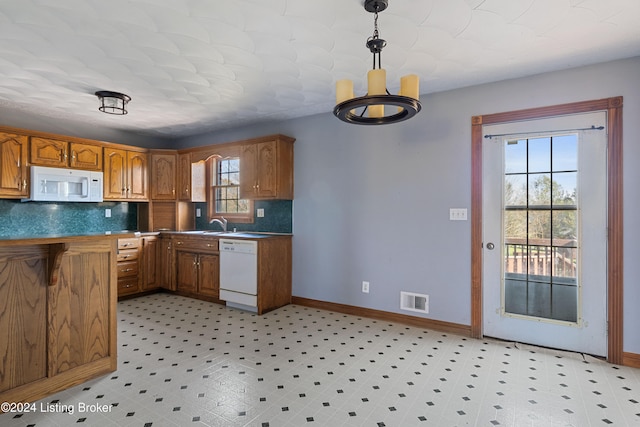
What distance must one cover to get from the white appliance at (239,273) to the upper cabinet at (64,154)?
2.12m

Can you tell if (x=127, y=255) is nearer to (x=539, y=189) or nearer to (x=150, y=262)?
(x=150, y=262)

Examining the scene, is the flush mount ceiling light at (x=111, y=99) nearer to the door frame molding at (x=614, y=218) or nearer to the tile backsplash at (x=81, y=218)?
the tile backsplash at (x=81, y=218)

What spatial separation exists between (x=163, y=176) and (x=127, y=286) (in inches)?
68.0

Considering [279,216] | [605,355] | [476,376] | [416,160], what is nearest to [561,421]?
[476,376]

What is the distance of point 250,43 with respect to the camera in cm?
247

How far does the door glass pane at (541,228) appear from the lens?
2.88m

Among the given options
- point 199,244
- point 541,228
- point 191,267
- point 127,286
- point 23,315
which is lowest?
point 127,286

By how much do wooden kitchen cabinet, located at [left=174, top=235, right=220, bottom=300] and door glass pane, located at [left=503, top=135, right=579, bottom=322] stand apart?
344 cm

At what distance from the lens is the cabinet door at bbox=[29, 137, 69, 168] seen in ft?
13.0

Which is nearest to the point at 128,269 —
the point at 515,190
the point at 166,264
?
the point at 166,264

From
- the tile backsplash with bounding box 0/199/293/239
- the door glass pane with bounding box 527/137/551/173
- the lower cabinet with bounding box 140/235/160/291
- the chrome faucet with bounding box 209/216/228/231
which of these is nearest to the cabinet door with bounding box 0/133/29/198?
the tile backsplash with bounding box 0/199/293/239

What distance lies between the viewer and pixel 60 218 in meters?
4.51

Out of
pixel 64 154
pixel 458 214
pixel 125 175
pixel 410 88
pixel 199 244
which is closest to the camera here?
pixel 410 88

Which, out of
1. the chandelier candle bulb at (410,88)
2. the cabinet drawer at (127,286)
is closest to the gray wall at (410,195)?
the chandelier candle bulb at (410,88)
